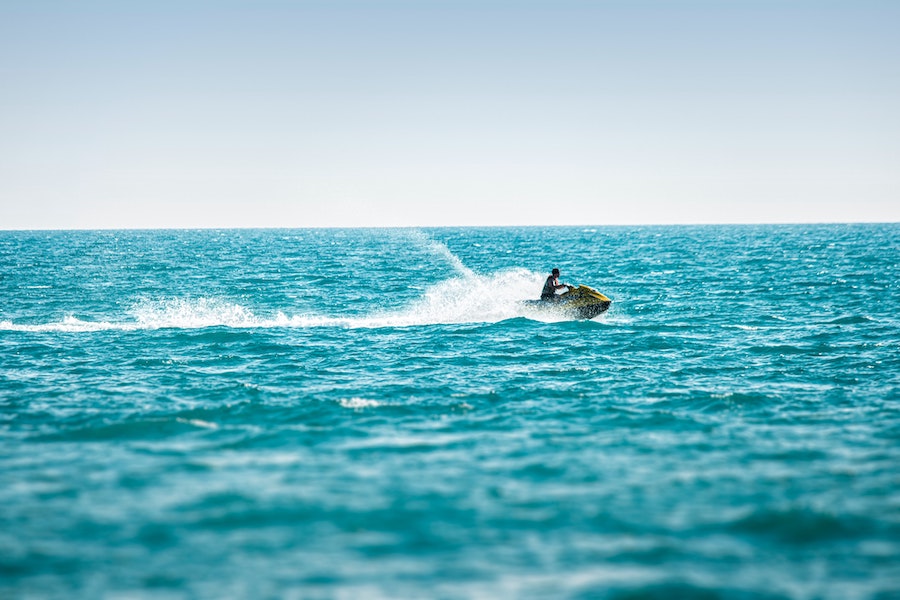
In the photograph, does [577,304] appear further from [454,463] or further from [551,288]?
[454,463]

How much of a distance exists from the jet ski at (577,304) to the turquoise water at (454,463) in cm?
203

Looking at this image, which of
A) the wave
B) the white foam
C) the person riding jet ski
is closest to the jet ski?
the person riding jet ski

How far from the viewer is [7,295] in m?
38.9

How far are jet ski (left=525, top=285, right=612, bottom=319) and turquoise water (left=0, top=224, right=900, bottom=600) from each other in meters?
2.03

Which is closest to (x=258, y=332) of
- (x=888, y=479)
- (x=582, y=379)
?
(x=582, y=379)

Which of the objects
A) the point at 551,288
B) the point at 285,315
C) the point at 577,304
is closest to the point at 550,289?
the point at 551,288

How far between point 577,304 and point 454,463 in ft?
55.2

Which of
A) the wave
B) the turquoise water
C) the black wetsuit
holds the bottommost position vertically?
the turquoise water

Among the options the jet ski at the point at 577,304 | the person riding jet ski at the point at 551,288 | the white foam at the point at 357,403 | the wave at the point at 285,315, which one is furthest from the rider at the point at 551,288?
the white foam at the point at 357,403

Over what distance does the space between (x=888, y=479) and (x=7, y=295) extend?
43.0 m

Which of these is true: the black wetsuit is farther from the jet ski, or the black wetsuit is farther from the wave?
the wave

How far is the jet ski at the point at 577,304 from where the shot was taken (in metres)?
26.4

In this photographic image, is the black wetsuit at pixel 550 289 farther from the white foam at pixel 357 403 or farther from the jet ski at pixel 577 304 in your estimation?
the white foam at pixel 357 403

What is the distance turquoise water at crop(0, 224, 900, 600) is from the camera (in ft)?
24.2
